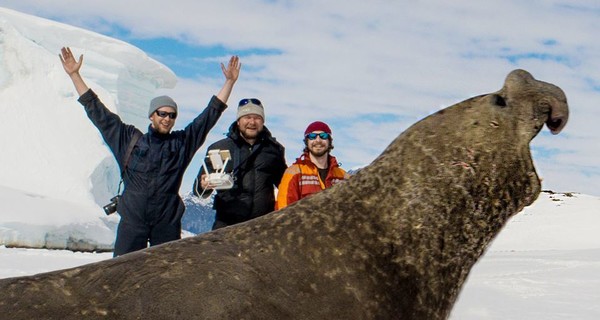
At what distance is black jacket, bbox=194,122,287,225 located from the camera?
5.52m

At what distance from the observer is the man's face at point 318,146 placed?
18.0 ft

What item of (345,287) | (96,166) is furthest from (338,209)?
(96,166)

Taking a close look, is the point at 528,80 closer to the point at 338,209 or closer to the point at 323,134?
the point at 338,209

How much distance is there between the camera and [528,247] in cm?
2109

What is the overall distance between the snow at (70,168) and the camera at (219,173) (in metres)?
7.94

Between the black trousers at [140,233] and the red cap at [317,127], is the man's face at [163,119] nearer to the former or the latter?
the black trousers at [140,233]

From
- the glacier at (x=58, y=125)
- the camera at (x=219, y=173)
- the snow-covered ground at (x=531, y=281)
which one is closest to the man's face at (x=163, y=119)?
the camera at (x=219, y=173)

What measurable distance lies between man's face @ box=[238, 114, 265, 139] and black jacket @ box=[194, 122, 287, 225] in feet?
0.23

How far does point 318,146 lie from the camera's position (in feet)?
18.1

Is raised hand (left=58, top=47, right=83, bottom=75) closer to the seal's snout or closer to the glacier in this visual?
the seal's snout

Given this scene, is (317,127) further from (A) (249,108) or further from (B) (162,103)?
(B) (162,103)

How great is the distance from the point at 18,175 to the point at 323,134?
27616mm

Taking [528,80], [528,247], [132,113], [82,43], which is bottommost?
[528,80]

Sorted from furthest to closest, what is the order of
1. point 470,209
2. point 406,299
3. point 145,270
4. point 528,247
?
point 528,247, point 470,209, point 406,299, point 145,270
